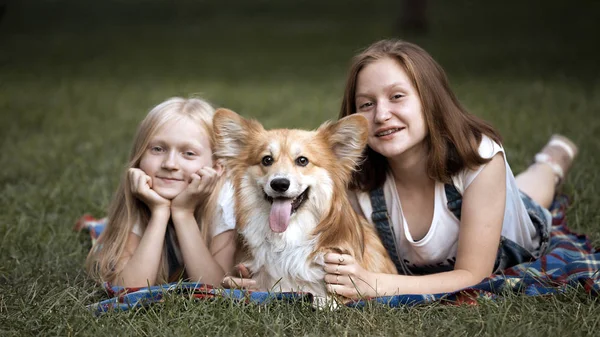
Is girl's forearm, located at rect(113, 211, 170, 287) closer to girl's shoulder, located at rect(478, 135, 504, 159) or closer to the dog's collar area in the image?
the dog's collar area

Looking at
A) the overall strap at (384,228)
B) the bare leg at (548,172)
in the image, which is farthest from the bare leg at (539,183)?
the overall strap at (384,228)

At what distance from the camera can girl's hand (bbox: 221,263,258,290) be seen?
328 cm

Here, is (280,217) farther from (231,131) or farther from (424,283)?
(424,283)

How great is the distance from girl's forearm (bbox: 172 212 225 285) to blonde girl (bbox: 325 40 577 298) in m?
0.82

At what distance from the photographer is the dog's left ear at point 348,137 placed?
3.27m

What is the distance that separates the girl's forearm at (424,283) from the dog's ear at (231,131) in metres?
0.98

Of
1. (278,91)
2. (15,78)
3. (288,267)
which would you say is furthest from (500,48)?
(288,267)

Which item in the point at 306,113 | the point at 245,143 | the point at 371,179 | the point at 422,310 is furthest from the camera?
the point at 306,113

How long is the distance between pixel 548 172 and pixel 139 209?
10.1 ft

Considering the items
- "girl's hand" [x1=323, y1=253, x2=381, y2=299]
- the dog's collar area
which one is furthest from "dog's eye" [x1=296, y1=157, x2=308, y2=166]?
"girl's hand" [x1=323, y1=253, x2=381, y2=299]

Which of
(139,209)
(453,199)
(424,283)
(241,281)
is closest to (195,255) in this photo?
(241,281)

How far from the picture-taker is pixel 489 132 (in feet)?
12.3

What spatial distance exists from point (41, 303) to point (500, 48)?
1419 cm

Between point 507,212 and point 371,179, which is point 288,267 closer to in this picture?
point 371,179
